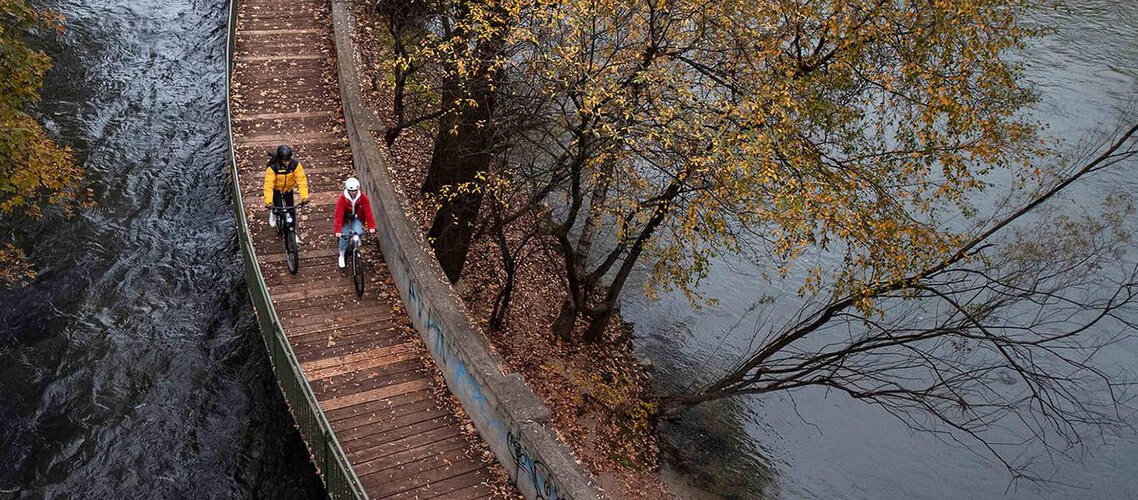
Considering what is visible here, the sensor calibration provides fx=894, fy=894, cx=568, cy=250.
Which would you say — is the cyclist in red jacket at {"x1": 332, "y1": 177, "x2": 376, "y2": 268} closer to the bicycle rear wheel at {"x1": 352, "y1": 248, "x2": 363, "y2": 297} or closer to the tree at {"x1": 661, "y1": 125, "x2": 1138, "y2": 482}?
the bicycle rear wheel at {"x1": 352, "y1": 248, "x2": 363, "y2": 297}

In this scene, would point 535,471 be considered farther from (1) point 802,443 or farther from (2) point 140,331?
(1) point 802,443

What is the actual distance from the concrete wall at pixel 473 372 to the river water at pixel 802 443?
6.90 m

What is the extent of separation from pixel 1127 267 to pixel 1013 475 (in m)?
7.33

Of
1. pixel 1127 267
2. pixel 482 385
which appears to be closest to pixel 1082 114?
pixel 1127 267

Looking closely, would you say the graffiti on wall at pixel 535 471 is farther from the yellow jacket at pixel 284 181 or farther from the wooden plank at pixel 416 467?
the yellow jacket at pixel 284 181

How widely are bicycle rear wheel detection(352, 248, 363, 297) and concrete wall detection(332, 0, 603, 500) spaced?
1.89 feet

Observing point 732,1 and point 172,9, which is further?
point 172,9

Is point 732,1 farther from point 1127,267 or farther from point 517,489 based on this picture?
point 1127,267

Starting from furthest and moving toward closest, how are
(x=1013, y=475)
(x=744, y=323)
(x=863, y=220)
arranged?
(x=744, y=323) < (x=1013, y=475) < (x=863, y=220)

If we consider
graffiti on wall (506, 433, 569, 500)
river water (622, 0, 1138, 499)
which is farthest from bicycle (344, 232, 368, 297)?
river water (622, 0, 1138, 499)

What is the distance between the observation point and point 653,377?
1948 cm

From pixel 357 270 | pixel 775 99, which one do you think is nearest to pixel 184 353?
pixel 357 270

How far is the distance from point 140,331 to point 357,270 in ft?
16.5

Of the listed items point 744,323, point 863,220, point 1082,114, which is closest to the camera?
point 863,220
